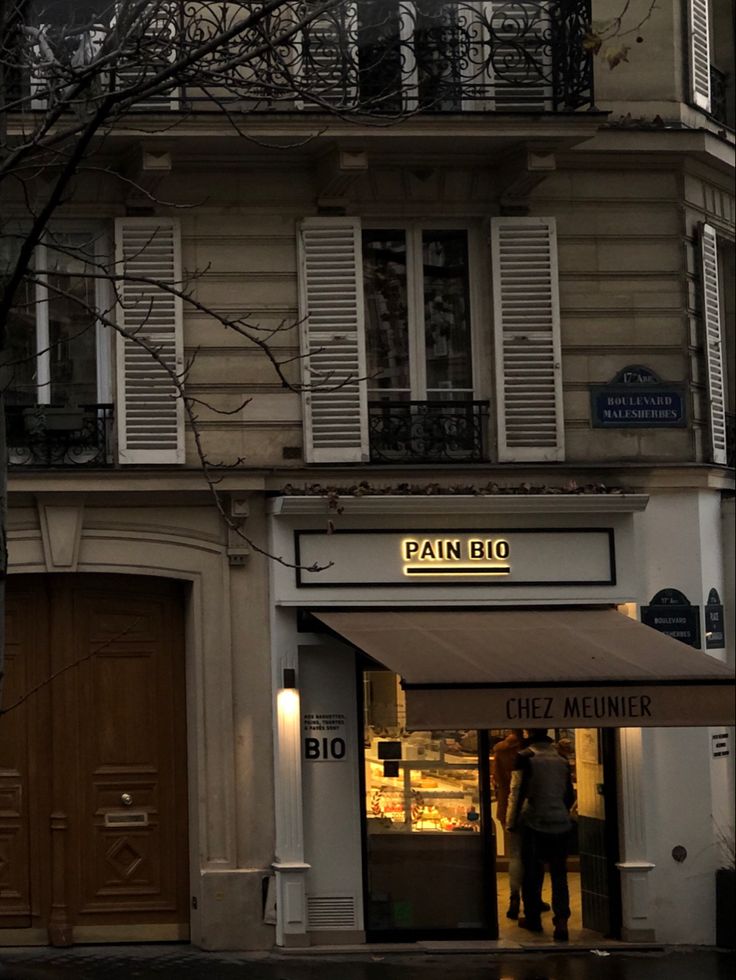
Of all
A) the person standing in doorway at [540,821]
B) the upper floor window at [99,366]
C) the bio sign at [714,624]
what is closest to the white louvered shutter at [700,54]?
the bio sign at [714,624]

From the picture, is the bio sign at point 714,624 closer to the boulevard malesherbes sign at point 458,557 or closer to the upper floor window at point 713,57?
the boulevard malesherbes sign at point 458,557

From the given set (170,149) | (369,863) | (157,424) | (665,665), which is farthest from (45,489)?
(665,665)

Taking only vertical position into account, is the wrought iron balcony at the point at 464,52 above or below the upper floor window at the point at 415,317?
above

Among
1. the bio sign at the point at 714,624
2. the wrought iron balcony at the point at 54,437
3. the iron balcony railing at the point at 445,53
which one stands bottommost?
the bio sign at the point at 714,624

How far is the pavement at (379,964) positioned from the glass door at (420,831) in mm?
350

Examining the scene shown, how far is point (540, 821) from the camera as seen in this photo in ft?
47.6

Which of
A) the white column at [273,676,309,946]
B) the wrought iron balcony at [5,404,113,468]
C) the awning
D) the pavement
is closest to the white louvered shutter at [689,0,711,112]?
the awning

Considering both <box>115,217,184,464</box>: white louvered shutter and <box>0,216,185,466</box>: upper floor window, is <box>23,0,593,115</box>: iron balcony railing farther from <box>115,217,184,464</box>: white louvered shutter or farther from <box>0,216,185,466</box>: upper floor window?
<box>0,216,185,466</box>: upper floor window

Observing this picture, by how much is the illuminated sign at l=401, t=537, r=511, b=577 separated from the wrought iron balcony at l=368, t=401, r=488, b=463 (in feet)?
2.34

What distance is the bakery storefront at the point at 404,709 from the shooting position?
14.1 meters

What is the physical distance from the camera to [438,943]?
47.0 ft

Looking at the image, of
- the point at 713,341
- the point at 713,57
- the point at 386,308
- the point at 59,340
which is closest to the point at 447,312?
the point at 386,308

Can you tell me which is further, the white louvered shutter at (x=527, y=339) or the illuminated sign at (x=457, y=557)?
the white louvered shutter at (x=527, y=339)

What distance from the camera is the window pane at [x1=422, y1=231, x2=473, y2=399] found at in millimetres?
14992
